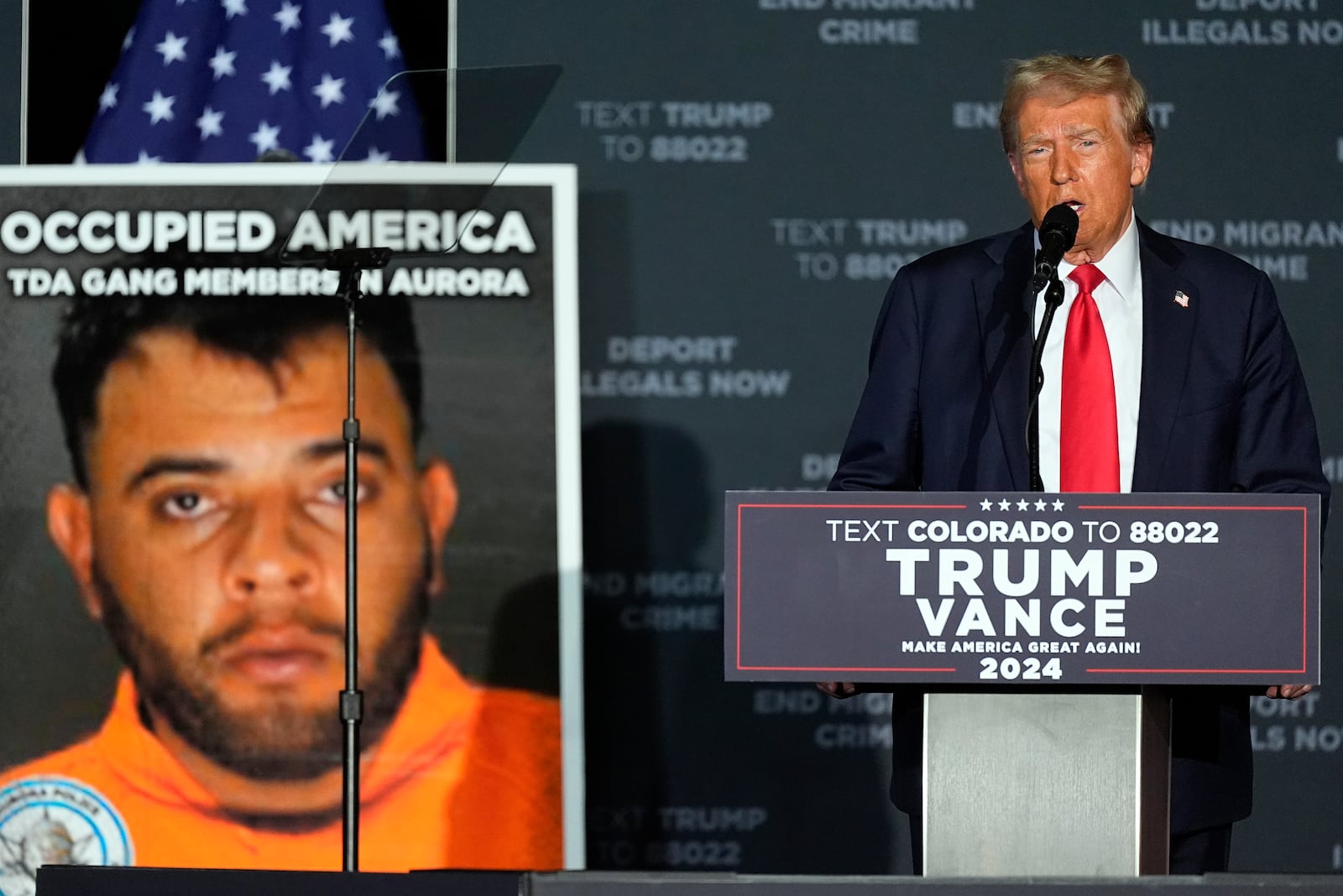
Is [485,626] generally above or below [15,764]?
above

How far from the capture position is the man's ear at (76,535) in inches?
155

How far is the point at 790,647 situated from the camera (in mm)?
1860

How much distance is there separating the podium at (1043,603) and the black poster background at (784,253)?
87.5 inches

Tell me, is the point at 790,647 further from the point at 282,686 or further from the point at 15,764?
the point at 15,764

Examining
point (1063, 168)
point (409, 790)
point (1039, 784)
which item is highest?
point (1063, 168)

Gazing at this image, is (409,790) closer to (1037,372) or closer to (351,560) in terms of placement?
(351,560)

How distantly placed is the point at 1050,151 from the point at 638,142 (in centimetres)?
175

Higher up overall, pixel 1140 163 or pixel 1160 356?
pixel 1140 163

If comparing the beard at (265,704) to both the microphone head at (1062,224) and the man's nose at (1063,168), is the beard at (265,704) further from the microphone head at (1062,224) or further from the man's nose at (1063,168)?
the microphone head at (1062,224)

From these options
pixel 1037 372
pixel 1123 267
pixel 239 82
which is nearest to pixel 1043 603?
pixel 1037 372

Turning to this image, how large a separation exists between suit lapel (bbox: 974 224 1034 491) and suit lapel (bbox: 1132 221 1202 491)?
0.54ft

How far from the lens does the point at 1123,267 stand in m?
2.57

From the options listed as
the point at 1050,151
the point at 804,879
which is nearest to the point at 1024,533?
the point at 804,879

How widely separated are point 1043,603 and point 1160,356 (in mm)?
752
